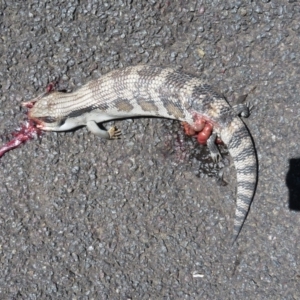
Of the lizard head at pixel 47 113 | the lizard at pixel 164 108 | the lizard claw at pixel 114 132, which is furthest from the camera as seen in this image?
the lizard claw at pixel 114 132

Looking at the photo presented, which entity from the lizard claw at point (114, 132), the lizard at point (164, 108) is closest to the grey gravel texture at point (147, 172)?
the lizard claw at point (114, 132)

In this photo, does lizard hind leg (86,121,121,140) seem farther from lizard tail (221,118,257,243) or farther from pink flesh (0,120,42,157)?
lizard tail (221,118,257,243)

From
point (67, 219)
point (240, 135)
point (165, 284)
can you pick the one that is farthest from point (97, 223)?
point (240, 135)

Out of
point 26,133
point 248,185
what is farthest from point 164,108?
point 26,133

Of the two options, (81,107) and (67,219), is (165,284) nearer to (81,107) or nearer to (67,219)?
(67,219)

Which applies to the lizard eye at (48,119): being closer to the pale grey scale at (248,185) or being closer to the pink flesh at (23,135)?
the pink flesh at (23,135)

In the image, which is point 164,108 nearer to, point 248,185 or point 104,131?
point 104,131

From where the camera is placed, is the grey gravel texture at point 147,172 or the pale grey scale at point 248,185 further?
the grey gravel texture at point 147,172
